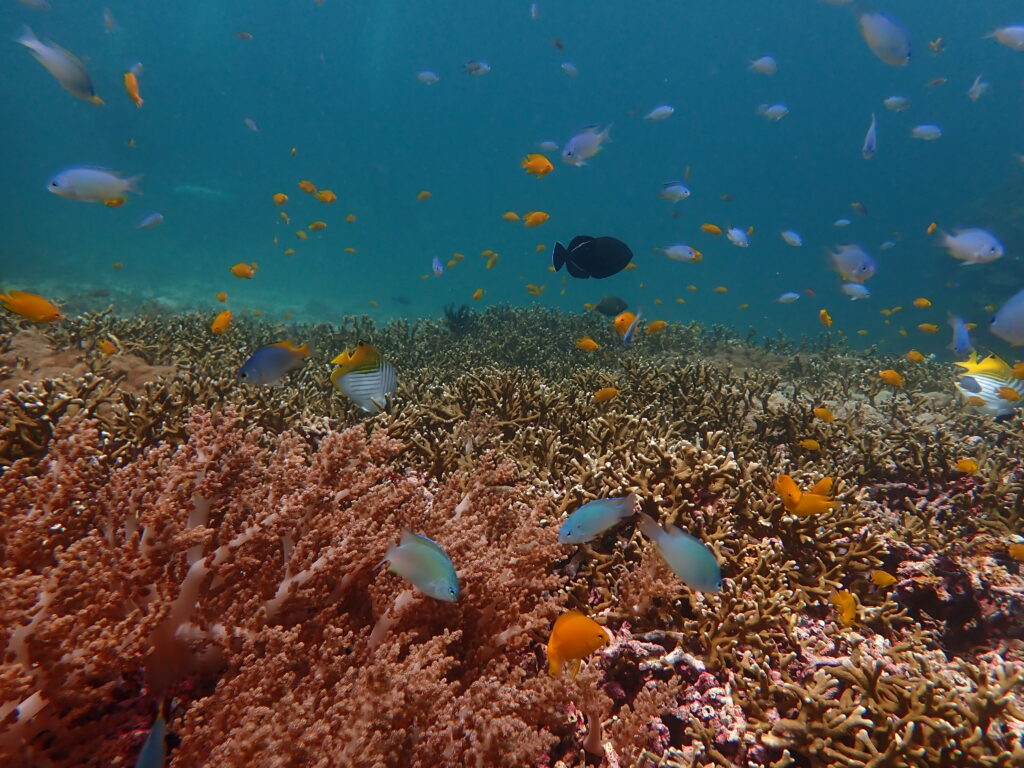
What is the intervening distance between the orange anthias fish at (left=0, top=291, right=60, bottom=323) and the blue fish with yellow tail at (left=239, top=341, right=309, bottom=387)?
106 inches

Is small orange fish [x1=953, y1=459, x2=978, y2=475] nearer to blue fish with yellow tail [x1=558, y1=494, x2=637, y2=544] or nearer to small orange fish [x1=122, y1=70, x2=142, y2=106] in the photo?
blue fish with yellow tail [x1=558, y1=494, x2=637, y2=544]

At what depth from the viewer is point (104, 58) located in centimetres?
7312

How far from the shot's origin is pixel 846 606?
3121mm

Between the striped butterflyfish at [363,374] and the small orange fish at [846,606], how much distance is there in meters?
3.63

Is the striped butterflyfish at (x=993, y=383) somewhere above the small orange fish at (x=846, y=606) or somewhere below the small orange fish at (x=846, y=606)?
above

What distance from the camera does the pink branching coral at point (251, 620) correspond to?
1.66 m

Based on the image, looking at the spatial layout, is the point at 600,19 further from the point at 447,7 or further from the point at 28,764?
the point at 28,764

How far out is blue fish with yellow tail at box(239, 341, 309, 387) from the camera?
12.5 feet

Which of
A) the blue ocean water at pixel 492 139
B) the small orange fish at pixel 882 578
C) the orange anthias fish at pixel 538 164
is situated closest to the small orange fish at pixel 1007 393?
the small orange fish at pixel 882 578

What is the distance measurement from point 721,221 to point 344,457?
370 ft

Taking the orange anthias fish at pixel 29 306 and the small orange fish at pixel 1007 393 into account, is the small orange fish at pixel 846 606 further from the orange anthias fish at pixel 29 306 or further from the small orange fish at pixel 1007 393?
the orange anthias fish at pixel 29 306

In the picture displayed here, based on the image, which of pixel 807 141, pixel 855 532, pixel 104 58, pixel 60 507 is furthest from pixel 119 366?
pixel 807 141

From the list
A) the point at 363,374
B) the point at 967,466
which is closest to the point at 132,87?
the point at 363,374

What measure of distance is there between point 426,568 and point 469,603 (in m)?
0.72
